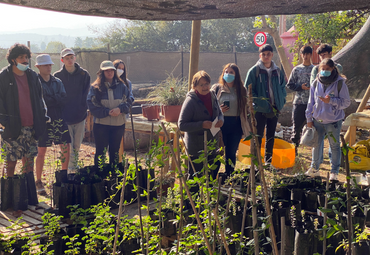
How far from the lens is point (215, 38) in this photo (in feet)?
97.2

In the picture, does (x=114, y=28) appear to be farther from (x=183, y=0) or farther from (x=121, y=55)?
(x=183, y=0)

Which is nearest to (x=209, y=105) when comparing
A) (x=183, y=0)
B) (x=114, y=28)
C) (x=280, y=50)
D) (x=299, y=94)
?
(x=299, y=94)

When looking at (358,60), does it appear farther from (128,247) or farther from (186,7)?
(186,7)

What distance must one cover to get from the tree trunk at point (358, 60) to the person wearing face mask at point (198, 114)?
14.1ft

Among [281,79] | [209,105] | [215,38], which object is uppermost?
[215,38]

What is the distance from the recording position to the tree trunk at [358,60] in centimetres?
673

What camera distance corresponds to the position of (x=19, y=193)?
3.51m

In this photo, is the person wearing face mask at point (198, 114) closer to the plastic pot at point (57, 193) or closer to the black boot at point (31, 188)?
the plastic pot at point (57, 193)

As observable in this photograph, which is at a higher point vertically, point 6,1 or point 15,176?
point 6,1

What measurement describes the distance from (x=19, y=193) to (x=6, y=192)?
138 mm

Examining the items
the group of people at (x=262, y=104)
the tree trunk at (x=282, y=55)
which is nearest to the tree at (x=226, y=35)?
the tree trunk at (x=282, y=55)

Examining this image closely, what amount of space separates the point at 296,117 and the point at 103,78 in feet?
8.22

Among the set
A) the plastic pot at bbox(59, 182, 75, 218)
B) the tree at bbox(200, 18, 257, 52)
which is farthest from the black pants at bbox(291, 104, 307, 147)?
the tree at bbox(200, 18, 257, 52)

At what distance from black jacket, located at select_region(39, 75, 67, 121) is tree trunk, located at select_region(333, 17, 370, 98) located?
16.7 feet
